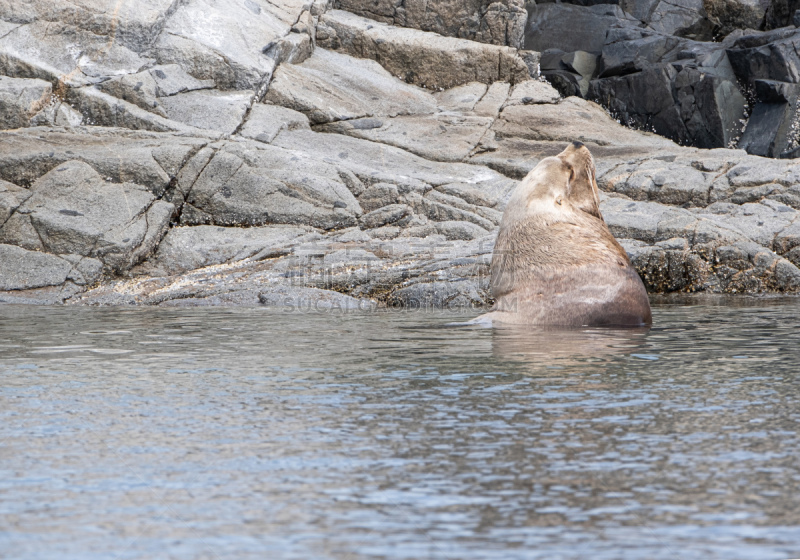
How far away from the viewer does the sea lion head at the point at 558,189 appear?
6.96 m

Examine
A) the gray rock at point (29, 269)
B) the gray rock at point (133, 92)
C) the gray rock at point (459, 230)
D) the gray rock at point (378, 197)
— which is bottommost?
the gray rock at point (29, 269)

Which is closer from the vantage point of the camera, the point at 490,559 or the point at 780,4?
the point at 490,559

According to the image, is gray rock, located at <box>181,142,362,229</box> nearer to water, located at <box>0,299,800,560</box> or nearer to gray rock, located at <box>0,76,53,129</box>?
gray rock, located at <box>0,76,53,129</box>

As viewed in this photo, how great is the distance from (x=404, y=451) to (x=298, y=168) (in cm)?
927

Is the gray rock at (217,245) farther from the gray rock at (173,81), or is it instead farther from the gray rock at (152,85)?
the gray rock at (173,81)

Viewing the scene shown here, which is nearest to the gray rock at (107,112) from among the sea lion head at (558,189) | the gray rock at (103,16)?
the gray rock at (103,16)

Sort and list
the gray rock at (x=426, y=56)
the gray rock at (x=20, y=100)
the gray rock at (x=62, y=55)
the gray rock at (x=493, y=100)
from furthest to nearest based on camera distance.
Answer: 1. the gray rock at (x=426, y=56)
2. the gray rock at (x=493, y=100)
3. the gray rock at (x=62, y=55)
4. the gray rock at (x=20, y=100)

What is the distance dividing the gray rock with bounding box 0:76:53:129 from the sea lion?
27.4ft

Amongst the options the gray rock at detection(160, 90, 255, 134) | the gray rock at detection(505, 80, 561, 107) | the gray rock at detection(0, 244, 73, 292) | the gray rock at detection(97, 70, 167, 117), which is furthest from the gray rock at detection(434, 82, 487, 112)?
the gray rock at detection(0, 244, 73, 292)

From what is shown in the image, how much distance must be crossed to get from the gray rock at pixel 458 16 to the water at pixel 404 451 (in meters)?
13.4

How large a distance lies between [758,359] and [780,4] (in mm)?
21255

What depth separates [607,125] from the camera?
1625 centimetres

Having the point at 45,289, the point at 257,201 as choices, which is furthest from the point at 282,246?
the point at 45,289

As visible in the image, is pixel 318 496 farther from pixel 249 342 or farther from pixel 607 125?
pixel 607 125
